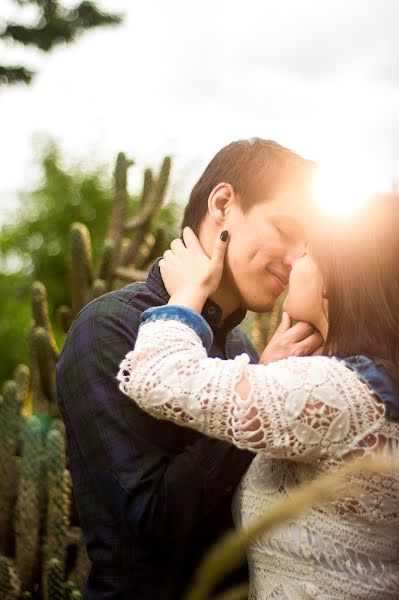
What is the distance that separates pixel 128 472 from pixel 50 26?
808 cm

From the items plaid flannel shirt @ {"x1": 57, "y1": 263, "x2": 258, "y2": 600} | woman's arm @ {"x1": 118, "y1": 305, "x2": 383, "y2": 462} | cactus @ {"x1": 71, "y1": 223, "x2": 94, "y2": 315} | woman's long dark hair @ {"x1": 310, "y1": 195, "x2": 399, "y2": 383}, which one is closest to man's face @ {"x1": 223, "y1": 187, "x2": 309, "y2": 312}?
plaid flannel shirt @ {"x1": 57, "y1": 263, "x2": 258, "y2": 600}

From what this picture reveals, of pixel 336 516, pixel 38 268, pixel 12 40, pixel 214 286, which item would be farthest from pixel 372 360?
pixel 38 268

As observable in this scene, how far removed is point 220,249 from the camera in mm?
2135

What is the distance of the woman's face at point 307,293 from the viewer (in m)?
1.81

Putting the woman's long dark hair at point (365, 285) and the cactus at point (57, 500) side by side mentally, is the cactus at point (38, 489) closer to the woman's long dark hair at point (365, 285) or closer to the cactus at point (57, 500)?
the cactus at point (57, 500)

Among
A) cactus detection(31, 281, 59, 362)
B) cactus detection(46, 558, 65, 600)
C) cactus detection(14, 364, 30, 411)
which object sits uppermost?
cactus detection(31, 281, 59, 362)

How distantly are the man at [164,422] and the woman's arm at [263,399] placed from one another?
278mm

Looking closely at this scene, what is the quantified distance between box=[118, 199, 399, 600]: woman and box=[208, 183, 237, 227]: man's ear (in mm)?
553

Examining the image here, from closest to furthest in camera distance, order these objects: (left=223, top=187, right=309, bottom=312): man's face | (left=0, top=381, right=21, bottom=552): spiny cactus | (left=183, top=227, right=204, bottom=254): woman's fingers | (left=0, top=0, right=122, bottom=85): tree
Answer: (left=183, top=227, right=204, bottom=254): woman's fingers, (left=223, top=187, right=309, bottom=312): man's face, (left=0, top=381, right=21, bottom=552): spiny cactus, (left=0, top=0, right=122, bottom=85): tree

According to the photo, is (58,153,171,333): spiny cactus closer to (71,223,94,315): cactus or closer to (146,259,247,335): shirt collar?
(71,223,94,315): cactus

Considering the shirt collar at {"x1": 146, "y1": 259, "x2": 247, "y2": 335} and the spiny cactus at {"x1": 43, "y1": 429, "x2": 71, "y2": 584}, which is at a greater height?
the shirt collar at {"x1": 146, "y1": 259, "x2": 247, "y2": 335}

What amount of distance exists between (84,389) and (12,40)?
8.05 m

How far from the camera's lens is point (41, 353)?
462 cm

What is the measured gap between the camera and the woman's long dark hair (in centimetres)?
166
